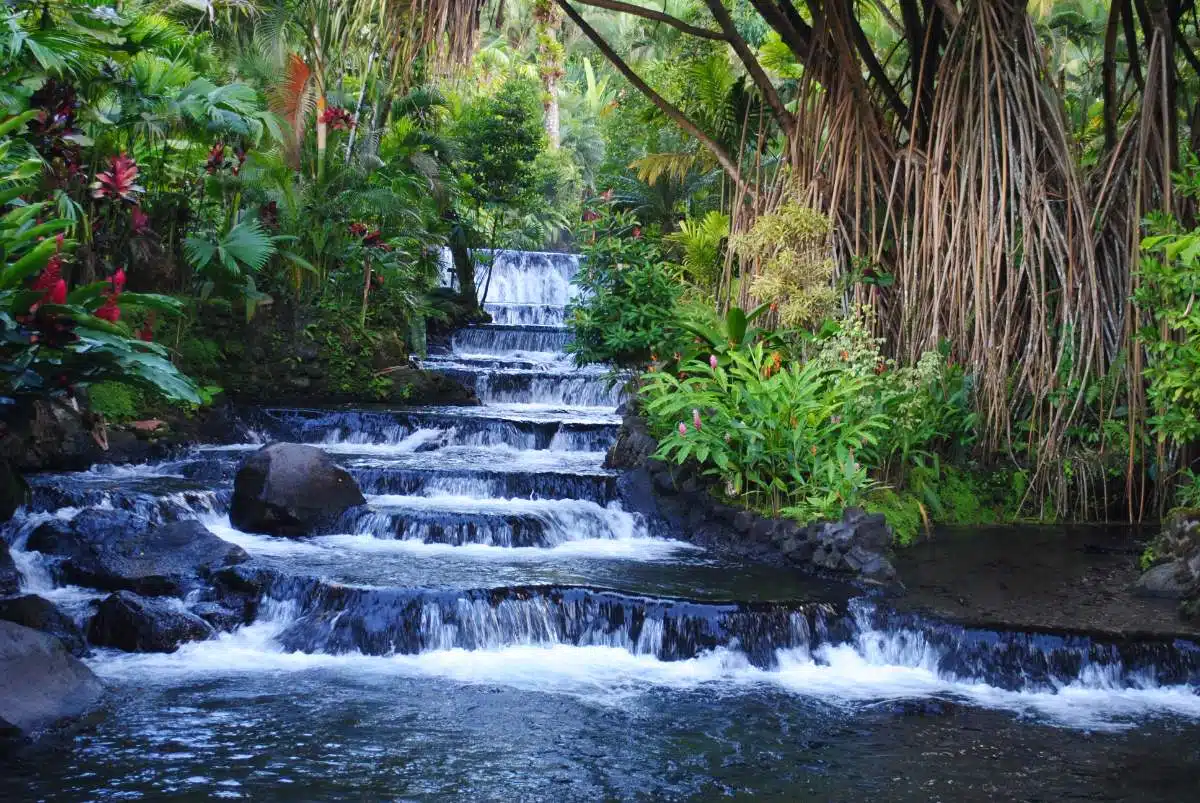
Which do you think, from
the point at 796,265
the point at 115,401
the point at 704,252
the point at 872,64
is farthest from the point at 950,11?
the point at 115,401

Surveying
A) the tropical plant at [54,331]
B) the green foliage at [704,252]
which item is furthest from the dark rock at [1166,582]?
the green foliage at [704,252]

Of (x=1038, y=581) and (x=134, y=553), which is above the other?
(x=1038, y=581)

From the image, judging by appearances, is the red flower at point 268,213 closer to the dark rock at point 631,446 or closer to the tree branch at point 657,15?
the tree branch at point 657,15

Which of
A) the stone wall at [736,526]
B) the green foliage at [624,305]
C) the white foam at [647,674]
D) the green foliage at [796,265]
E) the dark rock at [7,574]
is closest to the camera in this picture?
the white foam at [647,674]

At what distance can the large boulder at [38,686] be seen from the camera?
18.0 ft

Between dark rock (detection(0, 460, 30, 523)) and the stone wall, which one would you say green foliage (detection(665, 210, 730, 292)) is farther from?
dark rock (detection(0, 460, 30, 523))

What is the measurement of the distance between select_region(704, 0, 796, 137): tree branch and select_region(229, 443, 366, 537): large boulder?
4.79 meters

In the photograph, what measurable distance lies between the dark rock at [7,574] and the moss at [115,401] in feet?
12.8

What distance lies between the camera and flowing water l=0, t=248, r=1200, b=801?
512 centimetres

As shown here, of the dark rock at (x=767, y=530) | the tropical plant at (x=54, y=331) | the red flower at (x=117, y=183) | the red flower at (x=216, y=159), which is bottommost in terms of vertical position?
the dark rock at (x=767, y=530)

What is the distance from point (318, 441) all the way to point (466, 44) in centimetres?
510

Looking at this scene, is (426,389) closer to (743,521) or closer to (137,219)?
(137,219)

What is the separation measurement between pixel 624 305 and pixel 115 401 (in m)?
4.88

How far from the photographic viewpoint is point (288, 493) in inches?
363
